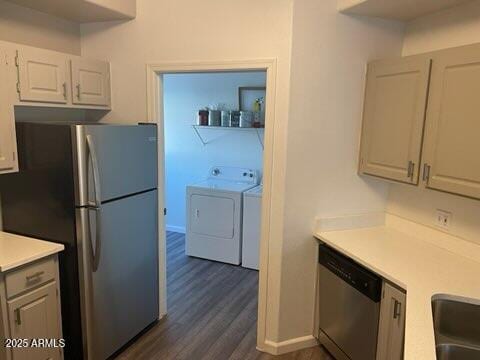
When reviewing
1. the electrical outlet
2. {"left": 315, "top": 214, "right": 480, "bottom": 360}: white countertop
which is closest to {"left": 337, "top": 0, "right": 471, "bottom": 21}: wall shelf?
the electrical outlet

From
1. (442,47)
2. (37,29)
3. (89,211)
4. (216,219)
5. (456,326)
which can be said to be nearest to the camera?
(456,326)

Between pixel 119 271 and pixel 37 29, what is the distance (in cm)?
177

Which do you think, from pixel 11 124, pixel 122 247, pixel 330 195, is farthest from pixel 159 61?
pixel 330 195

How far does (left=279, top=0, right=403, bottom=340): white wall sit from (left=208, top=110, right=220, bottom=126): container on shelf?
2.07 metres

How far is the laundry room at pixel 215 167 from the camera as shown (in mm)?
3986

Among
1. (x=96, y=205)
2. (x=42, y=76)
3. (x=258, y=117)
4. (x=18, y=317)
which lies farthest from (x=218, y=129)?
(x=18, y=317)

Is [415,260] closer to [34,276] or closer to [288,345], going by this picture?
[288,345]

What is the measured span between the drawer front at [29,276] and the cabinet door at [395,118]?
6.85 feet

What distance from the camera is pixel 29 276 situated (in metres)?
2.00

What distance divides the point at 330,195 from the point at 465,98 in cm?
102

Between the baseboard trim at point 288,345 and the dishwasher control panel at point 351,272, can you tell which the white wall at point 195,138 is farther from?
the baseboard trim at point 288,345

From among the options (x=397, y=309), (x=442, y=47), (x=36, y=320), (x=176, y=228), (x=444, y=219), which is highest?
(x=442, y=47)

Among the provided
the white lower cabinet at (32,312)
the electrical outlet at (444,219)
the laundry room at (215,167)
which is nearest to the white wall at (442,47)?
the electrical outlet at (444,219)

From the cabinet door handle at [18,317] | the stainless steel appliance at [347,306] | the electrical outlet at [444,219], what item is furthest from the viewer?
the electrical outlet at [444,219]
